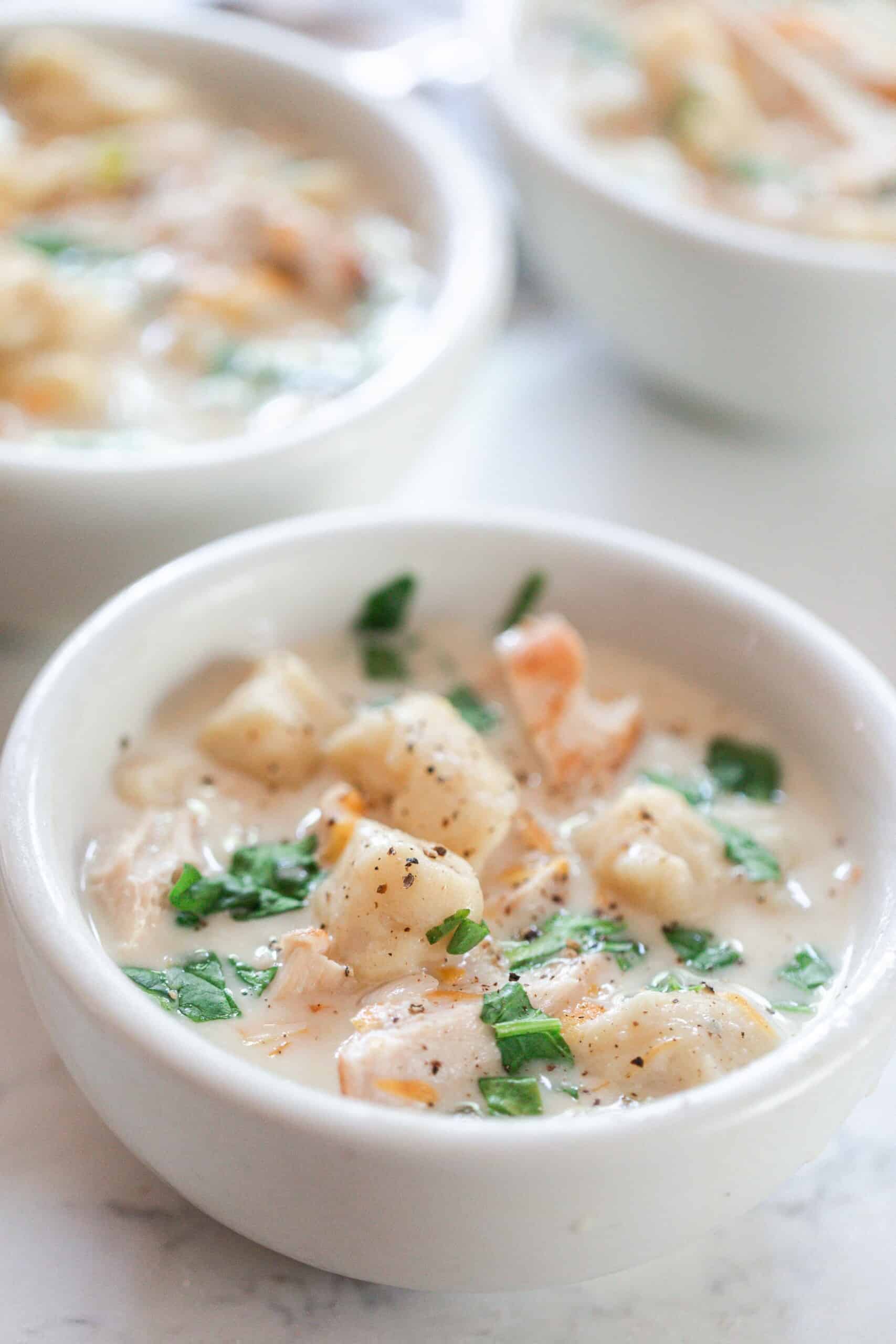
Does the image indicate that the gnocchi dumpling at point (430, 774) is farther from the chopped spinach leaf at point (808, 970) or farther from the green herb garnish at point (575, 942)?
the chopped spinach leaf at point (808, 970)

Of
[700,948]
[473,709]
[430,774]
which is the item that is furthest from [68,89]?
[700,948]

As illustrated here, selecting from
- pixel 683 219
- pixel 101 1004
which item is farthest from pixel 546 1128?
pixel 683 219

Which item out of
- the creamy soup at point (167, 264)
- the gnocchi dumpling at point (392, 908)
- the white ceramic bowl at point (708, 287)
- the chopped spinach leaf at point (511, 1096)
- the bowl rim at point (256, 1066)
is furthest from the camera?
the white ceramic bowl at point (708, 287)

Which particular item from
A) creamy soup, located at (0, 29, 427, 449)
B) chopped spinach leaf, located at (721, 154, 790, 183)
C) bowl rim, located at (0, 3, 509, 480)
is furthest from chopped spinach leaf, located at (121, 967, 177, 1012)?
chopped spinach leaf, located at (721, 154, 790, 183)

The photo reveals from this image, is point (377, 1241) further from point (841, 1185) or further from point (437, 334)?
point (437, 334)

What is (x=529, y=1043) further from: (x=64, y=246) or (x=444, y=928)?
(x=64, y=246)

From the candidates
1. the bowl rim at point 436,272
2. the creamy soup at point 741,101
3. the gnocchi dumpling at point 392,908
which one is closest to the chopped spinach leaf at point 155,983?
the gnocchi dumpling at point 392,908
